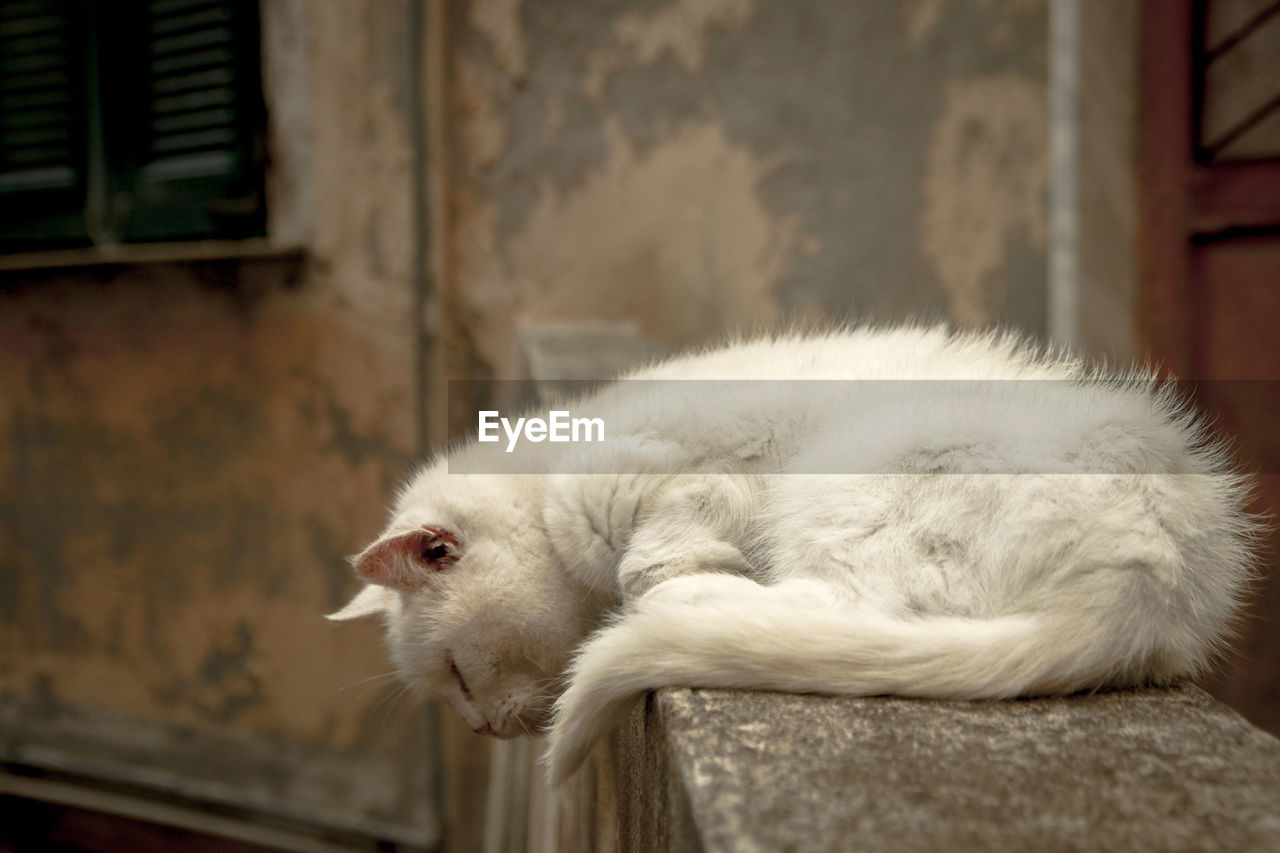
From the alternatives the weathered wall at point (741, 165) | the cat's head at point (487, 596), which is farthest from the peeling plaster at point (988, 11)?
the cat's head at point (487, 596)

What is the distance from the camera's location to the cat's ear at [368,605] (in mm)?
1763

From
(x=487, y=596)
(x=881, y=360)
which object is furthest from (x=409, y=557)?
(x=881, y=360)

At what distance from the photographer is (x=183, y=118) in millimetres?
4145

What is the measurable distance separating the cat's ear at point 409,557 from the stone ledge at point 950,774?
56 centimetres

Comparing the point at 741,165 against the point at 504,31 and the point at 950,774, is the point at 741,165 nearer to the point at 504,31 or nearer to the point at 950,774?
the point at 504,31

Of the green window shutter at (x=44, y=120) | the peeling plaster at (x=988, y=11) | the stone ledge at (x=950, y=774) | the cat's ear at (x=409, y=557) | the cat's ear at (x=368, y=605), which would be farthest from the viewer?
the green window shutter at (x=44, y=120)

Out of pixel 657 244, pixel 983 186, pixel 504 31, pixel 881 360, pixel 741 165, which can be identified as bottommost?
pixel 881 360

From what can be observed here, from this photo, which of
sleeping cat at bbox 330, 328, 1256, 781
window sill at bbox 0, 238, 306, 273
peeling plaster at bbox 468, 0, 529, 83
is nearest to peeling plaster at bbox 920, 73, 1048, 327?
peeling plaster at bbox 468, 0, 529, 83

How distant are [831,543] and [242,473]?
3.68 meters

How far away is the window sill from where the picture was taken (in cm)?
404

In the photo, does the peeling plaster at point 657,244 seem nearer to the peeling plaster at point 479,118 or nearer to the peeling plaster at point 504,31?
the peeling plaster at point 479,118

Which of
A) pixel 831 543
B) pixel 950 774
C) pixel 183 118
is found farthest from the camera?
pixel 183 118

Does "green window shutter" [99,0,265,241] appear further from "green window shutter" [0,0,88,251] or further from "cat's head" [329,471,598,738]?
"cat's head" [329,471,598,738]

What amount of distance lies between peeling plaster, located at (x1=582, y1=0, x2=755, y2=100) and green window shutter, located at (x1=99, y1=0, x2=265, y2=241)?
1.50 meters
